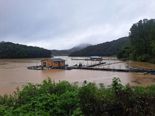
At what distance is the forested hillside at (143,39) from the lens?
183 feet

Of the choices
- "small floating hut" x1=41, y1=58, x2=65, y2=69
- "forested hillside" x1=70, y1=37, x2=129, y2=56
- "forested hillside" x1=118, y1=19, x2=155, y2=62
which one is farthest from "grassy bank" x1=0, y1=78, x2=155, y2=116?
"forested hillside" x1=70, y1=37, x2=129, y2=56

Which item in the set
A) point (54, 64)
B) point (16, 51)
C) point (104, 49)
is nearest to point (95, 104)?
point (54, 64)

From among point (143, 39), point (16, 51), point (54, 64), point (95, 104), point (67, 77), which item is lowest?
point (67, 77)

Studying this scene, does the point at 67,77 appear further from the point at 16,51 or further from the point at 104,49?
the point at 104,49

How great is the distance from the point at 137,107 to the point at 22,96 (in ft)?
7.28

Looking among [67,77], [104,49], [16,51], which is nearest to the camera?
[67,77]

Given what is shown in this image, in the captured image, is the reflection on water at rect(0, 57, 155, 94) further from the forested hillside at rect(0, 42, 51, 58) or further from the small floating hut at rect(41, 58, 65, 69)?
the forested hillside at rect(0, 42, 51, 58)

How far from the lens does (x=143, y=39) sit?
57594mm

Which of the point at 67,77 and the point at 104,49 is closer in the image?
the point at 67,77

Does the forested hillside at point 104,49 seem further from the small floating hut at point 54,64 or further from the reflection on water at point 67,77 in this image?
the reflection on water at point 67,77

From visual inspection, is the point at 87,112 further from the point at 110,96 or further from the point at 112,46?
the point at 112,46

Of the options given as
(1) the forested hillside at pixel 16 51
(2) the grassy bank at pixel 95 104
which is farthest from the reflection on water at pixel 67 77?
(1) the forested hillside at pixel 16 51

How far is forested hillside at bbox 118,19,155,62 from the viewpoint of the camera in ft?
183

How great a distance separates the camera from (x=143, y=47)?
58.1m
